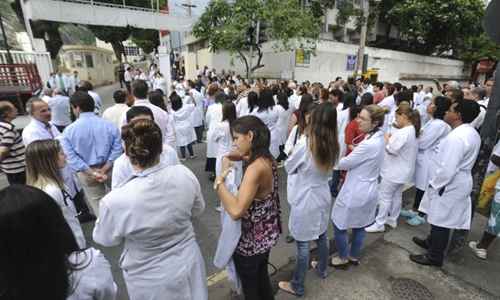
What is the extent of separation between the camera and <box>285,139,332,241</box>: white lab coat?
2.54m

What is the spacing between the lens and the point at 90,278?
1.29 m

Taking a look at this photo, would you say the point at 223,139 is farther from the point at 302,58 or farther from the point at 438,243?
the point at 302,58

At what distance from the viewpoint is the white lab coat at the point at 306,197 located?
8.32 ft

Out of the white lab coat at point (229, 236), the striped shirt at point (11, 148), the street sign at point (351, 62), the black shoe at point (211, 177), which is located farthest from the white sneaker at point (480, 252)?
the street sign at point (351, 62)

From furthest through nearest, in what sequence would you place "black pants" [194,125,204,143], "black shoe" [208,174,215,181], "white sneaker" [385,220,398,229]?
"black pants" [194,125,204,143] → "black shoe" [208,174,215,181] → "white sneaker" [385,220,398,229]

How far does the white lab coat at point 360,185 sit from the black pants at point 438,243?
0.79m

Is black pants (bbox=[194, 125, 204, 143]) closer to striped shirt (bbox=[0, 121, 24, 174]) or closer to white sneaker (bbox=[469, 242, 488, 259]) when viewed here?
striped shirt (bbox=[0, 121, 24, 174])

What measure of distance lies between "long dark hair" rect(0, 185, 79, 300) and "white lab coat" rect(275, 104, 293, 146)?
509 cm

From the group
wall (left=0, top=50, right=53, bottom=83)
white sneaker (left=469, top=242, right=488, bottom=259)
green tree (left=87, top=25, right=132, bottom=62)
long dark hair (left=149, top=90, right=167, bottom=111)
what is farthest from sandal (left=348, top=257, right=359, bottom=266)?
green tree (left=87, top=25, right=132, bottom=62)

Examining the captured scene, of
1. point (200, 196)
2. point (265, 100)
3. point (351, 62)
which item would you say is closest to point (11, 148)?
point (200, 196)

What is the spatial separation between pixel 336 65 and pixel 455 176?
18.1 m

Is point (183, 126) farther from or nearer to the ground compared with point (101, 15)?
nearer to the ground

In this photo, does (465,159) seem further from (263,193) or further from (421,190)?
(263,193)

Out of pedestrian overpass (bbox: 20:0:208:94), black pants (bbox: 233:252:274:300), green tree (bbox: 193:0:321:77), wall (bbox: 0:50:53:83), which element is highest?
pedestrian overpass (bbox: 20:0:208:94)
